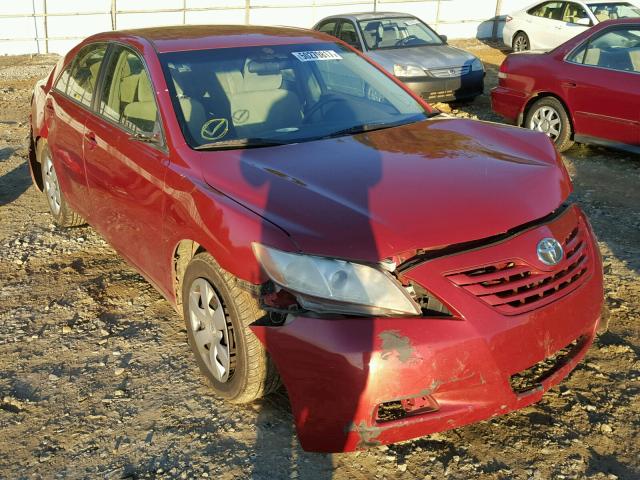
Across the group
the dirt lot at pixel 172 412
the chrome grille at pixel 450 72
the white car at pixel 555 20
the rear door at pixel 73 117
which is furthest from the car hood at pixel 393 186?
the white car at pixel 555 20

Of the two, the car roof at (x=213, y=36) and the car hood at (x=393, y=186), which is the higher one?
the car roof at (x=213, y=36)

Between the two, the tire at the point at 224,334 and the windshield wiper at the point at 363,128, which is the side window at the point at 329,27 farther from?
the tire at the point at 224,334

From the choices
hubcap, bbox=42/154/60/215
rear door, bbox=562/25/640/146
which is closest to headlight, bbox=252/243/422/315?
hubcap, bbox=42/154/60/215

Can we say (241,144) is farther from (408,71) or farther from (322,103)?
(408,71)

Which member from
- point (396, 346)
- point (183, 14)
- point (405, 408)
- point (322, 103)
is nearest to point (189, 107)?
point (322, 103)

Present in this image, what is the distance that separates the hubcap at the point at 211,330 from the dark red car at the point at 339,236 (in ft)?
0.04

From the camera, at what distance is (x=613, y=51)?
7.56m

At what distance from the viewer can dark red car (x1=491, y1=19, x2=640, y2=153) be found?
720 cm

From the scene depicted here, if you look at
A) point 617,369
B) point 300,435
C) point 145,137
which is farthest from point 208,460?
point 617,369

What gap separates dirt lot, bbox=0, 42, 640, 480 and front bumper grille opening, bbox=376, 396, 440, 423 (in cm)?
31

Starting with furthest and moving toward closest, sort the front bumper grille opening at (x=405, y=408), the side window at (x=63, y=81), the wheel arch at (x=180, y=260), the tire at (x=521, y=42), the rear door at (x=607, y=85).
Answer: the tire at (x=521, y=42) < the rear door at (x=607, y=85) < the side window at (x=63, y=81) < the wheel arch at (x=180, y=260) < the front bumper grille opening at (x=405, y=408)

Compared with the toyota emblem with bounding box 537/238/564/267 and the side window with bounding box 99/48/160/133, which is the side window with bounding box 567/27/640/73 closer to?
the toyota emblem with bounding box 537/238/564/267

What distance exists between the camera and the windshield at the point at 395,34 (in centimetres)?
1131

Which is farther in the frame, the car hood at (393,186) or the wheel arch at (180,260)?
the wheel arch at (180,260)
